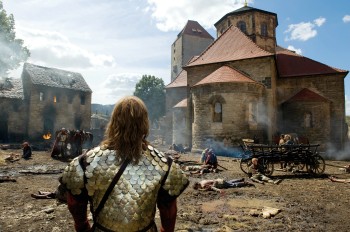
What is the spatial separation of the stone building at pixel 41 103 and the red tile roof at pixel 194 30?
23238 mm

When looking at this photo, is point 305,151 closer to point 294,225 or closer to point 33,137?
point 294,225

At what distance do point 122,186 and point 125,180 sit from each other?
5 centimetres

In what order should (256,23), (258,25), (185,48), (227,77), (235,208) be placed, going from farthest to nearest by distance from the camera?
(185,48), (258,25), (256,23), (227,77), (235,208)

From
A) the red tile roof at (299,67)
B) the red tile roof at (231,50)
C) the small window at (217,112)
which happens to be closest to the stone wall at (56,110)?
the red tile roof at (231,50)

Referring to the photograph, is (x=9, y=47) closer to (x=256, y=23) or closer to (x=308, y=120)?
(x=256, y=23)

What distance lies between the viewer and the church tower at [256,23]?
89.8ft

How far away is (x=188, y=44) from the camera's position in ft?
158

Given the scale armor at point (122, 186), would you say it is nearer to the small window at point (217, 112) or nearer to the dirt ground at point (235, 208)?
the dirt ground at point (235, 208)

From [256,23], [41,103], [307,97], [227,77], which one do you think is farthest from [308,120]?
[41,103]

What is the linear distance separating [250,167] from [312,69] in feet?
56.2

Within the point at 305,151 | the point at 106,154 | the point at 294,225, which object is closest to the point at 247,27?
the point at 305,151

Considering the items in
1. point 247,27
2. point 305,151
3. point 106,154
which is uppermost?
point 247,27

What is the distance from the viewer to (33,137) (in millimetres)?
28078

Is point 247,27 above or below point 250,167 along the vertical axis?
above
